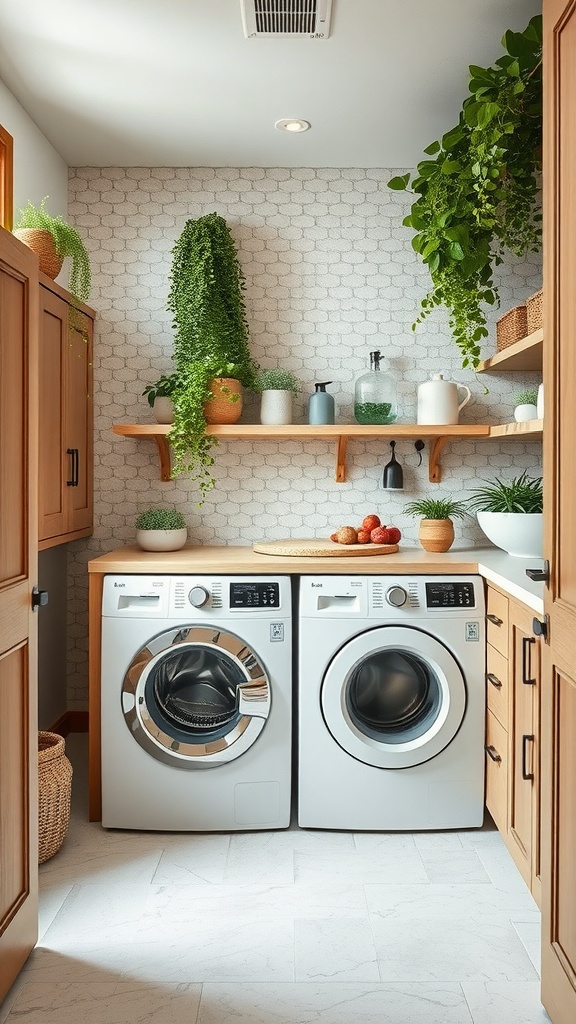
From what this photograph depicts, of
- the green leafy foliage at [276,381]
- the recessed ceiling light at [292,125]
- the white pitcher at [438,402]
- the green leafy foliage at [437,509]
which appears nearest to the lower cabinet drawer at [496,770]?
the green leafy foliage at [437,509]

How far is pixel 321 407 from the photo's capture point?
3365 mm

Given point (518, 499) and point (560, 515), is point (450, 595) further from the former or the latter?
point (560, 515)

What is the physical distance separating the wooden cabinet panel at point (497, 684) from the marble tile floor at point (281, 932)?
50 centimetres

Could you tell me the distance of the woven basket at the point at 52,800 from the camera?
257 centimetres

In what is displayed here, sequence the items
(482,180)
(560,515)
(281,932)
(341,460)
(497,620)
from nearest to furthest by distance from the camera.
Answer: (560,515) < (281,932) < (482,180) < (497,620) < (341,460)

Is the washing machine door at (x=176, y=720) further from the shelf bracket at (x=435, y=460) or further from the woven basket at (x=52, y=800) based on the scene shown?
the shelf bracket at (x=435, y=460)

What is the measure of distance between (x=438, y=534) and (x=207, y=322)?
51.5 inches

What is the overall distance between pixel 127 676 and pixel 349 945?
1.17 m

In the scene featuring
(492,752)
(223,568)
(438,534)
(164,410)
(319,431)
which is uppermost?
(164,410)

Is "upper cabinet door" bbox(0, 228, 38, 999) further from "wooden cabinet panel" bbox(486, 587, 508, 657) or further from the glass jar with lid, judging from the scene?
the glass jar with lid

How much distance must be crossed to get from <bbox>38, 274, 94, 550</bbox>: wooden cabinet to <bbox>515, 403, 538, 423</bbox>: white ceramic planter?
1.74 metres

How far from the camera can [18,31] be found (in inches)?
96.9

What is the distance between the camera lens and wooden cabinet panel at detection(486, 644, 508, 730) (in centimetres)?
256

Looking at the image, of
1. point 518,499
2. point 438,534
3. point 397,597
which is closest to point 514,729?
point 397,597
